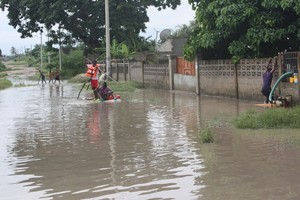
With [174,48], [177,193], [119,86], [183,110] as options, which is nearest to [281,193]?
[177,193]

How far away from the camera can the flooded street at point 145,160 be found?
5781 millimetres

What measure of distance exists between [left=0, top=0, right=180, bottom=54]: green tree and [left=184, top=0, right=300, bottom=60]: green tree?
24.3 m

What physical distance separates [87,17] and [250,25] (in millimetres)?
30805

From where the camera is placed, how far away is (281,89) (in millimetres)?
15578

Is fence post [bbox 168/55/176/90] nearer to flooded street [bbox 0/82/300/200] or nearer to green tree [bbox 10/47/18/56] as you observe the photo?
flooded street [bbox 0/82/300/200]

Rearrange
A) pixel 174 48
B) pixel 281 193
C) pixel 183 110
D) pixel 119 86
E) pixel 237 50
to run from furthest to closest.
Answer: pixel 174 48 → pixel 119 86 → pixel 237 50 → pixel 183 110 → pixel 281 193

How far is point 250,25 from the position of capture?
16.9 metres

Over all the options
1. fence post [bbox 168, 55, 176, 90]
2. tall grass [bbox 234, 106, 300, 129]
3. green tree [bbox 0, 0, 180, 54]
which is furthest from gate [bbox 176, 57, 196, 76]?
green tree [bbox 0, 0, 180, 54]

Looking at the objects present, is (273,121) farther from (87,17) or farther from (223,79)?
(87,17)

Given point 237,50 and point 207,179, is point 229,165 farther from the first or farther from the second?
point 237,50

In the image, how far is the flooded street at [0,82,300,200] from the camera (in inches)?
228

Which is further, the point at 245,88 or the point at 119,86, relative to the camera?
the point at 119,86

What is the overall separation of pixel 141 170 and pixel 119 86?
20387mm

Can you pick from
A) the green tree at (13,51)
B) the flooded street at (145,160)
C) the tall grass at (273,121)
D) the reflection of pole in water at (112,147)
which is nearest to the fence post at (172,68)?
the flooded street at (145,160)
